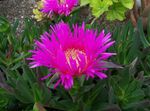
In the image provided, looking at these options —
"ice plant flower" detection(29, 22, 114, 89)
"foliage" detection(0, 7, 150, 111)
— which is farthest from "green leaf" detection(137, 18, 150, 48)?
"ice plant flower" detection(29, 22, 114, 89)

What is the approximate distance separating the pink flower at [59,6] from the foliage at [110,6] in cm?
15

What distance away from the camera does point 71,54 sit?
100 centimetres

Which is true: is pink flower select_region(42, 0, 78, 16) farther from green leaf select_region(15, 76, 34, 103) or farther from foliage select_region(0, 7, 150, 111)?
green leaf select_region(15, 76, 34, 103)

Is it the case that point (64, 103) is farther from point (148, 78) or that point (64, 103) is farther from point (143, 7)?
point (143, 7)

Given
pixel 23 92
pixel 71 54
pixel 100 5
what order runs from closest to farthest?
pixel 71 54, pixel 23 92, pixel 100 5

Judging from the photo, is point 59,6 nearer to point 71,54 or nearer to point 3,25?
point 3,25

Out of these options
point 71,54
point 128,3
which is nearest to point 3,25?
point 71,54

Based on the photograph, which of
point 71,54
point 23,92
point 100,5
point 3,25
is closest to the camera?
point 71,54

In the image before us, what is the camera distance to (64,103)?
3.66 feet

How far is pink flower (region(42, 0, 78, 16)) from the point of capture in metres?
1.34

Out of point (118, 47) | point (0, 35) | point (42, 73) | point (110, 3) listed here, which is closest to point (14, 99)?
point (42, 73)

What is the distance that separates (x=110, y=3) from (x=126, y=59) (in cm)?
28

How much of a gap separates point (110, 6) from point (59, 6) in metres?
0.32

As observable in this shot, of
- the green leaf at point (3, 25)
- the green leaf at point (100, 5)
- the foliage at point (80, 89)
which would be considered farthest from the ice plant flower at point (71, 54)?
the green leaf at point (100, 5)
